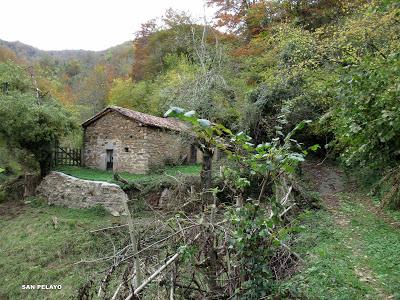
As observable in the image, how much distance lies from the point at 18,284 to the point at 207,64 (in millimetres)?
9831

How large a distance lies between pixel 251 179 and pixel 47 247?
26.3 ft

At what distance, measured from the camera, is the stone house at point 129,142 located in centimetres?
1595

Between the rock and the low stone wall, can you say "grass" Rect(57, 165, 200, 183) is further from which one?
the rock

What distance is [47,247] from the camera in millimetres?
9750

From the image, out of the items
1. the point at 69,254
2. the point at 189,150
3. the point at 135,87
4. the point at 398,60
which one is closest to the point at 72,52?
the point at 135,87

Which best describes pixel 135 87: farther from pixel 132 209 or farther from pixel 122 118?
pixel 132 209

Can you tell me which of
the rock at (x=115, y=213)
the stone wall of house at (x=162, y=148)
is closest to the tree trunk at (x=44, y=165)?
the stone wall of house at (x=162, y=148)

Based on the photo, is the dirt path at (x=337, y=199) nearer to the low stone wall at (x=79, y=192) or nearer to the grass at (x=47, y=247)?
the grass at (x=47, y=247)

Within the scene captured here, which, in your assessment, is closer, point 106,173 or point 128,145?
point 106,173

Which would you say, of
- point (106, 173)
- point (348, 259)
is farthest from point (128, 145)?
point (348, 259)

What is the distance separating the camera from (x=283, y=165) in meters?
2.46

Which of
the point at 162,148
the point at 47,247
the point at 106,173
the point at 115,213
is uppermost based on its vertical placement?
the point at 162,148

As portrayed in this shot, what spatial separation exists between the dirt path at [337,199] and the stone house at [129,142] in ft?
19.6

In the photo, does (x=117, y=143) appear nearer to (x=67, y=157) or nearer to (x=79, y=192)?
(x=67, y=157)
